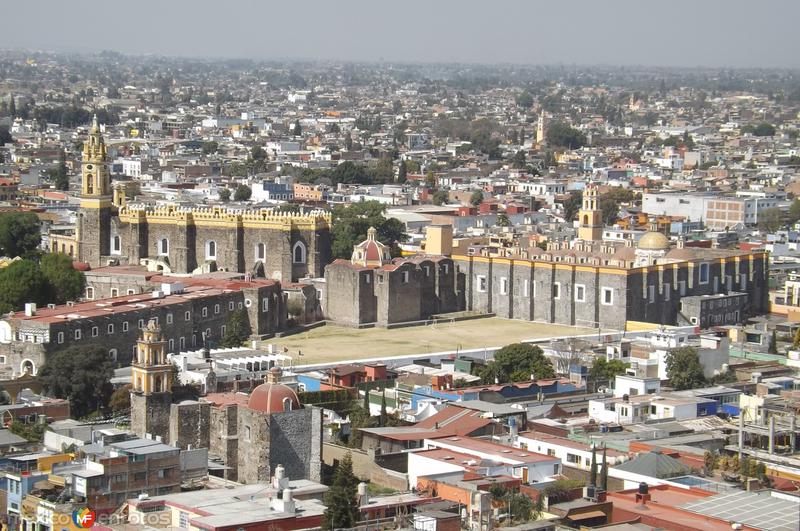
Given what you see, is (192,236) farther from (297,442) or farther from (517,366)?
(297,442)

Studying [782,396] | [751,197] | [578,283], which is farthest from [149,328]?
[751,197]

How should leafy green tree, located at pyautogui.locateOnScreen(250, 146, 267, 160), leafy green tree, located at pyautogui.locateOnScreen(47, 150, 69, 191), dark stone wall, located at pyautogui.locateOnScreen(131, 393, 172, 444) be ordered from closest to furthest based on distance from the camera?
dark stone wall, located at pyautogui.locateOnScreen(131, 393, 172, 444) → leafy green tree, located at pyautogui.locateOnScreen(47, 150, 69, 191) → leafy green tree, located at pyautogui.locateOnScreen(250, 146, 267, 160)

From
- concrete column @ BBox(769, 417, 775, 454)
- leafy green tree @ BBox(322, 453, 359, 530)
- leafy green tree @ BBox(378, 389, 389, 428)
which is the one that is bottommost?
leafy green tree @ BBox(378, 389, 389, 428)

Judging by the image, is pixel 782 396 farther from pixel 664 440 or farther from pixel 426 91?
Answer: pixel 426 91

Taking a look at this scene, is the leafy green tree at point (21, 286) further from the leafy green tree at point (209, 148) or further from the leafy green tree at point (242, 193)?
the leafy green tree at point (209, 148)

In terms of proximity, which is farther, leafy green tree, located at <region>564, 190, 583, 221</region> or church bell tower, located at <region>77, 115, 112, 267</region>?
leafy green tree, located at <region>564, 190, 583, 221</region>

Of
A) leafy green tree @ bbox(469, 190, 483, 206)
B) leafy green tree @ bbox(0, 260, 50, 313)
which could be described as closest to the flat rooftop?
leafy green tree @ bbox(0, 260, 50, 313)

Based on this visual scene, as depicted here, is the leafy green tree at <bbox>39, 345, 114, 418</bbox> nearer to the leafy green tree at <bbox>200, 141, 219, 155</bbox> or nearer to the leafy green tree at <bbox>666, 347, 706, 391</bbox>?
the leafy green tree at <bbox>666, 347, 706, 391</bbox>
